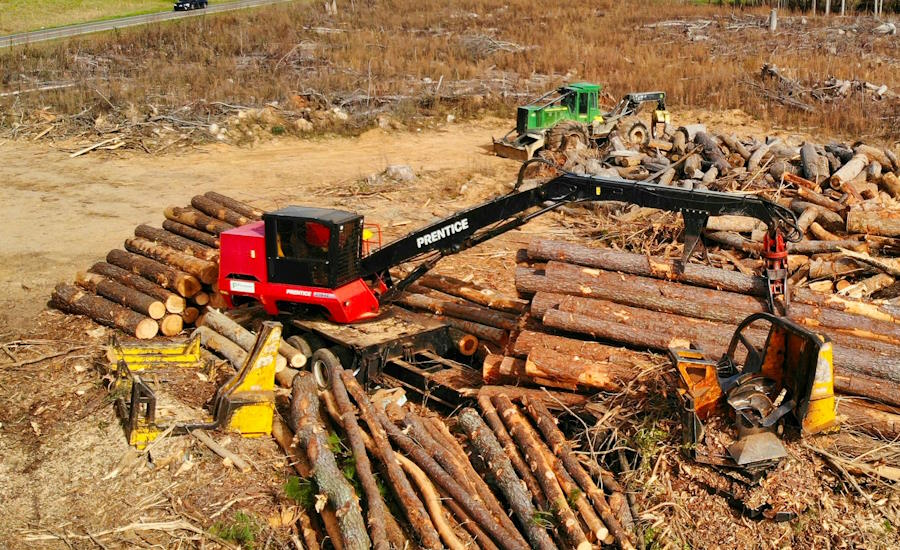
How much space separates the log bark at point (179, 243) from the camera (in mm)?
13180

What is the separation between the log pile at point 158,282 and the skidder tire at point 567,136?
10.6 m

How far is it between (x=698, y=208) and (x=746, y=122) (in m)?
18.6

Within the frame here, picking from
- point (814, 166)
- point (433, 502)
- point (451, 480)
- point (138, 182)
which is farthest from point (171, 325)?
point (814, 166)

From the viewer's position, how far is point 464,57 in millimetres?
34969

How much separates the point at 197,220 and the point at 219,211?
39 cm

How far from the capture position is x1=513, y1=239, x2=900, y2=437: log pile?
344 inches

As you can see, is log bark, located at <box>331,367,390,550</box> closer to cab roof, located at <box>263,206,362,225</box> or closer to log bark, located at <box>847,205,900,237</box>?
cab roof, located at <box>263,206,362,225</box>

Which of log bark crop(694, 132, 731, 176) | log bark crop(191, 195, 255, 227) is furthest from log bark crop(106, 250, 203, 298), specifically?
log bark crop(694, 132, 731, 176)

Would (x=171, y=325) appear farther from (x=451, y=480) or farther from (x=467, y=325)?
(x=451, y=480)

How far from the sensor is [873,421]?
8.09m

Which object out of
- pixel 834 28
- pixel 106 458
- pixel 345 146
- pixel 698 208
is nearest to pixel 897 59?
pixel 834 28

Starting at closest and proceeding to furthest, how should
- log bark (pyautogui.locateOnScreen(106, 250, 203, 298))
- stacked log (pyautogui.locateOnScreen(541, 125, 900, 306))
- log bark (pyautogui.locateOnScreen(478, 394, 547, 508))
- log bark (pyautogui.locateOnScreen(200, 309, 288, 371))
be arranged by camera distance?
log bark (pyautogui.locateOnScreen(478, 394, 547, 508)) → log bark (pyautogui.locateOnScreen(200, 309, 288, 371)) → log bark (pyautogui.locateOnScreen(106, 250, 203, 298)) → stacked log (pyautogui.locateOnScreen(541, 125, 900, 306))

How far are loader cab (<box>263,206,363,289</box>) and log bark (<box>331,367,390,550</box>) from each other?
180cm

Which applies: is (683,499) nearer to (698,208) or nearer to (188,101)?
(698,208)
